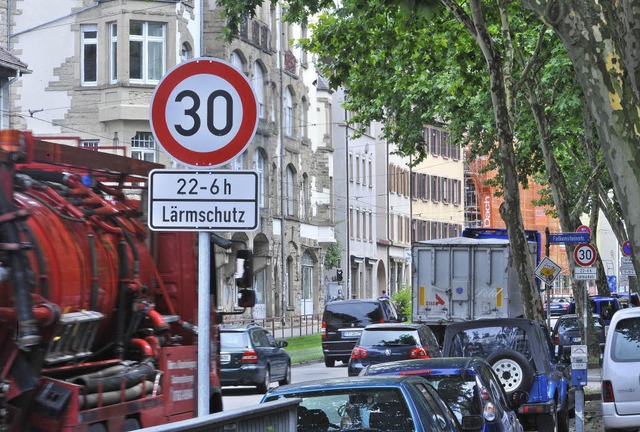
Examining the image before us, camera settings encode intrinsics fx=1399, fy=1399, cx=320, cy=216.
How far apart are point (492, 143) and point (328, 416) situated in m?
38.1

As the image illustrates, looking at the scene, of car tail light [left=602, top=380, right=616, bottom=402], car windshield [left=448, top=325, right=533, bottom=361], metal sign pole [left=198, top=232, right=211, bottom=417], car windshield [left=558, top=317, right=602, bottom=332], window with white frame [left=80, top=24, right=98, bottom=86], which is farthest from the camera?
window with white frame [left=80, top=24, right=98, bottom=86]

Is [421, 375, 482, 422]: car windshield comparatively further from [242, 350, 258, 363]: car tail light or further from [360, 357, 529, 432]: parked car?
[242, 350, 258, 363]: car tail light

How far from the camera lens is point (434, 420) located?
1043cm

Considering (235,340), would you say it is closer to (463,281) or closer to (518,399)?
(463,281)

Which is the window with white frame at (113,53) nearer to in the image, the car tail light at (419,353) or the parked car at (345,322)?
the parked car at (345,322)

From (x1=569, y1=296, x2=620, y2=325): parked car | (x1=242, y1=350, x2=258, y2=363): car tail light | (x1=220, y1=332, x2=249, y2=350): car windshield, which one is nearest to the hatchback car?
(x1=242, y1=350, x2=258, y2=363): car tail light

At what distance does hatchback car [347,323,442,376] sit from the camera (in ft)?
93.6

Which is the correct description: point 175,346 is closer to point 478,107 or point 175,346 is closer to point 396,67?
point 396,67

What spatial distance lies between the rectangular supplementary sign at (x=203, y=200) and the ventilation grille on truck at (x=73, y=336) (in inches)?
88.4

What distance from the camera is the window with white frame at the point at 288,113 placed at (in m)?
69.8

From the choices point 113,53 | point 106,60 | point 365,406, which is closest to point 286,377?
point 106,60

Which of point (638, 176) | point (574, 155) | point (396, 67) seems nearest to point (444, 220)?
point (574, 155)

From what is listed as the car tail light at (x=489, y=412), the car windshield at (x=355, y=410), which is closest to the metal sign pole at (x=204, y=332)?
the car windshield at (x=355, y=410)

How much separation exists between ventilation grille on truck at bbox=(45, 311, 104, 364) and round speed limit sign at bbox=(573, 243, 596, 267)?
28.1 metres
